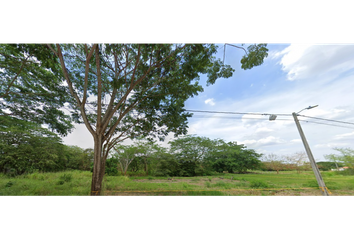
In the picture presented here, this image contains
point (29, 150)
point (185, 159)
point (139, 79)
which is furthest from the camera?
point (185, 159)

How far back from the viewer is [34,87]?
398cm

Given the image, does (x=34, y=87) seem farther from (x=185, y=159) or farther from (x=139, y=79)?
(x=185, y=159)

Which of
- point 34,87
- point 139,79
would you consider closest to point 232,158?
point 139,79

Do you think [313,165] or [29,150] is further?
[29,150]

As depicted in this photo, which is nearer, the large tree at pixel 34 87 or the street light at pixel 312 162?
the large tree at pixel 34 87

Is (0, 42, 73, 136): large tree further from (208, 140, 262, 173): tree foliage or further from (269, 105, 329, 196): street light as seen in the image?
(208, 140, 262, 173): tree foliage

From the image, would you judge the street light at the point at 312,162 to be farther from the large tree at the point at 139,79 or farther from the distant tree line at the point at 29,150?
the distant tree line at the point at 29,150

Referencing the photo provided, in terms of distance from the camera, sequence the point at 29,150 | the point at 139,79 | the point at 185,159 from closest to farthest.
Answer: the point at 139,79, the point at 29,150, the point at 185,159

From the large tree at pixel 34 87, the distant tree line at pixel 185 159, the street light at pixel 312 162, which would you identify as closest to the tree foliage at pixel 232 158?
the distant tree line at pixel 185 159

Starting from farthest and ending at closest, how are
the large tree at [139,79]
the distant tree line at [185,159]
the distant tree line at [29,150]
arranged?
1. the distant tree line at [185,159]
2. the distant tree line at [29,150]
3. the large tree at [139,79]

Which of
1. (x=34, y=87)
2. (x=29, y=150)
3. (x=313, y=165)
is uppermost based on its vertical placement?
(x=34, y=87)

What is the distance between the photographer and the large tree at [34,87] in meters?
2.93

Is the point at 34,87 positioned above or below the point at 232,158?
above
